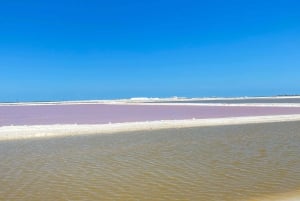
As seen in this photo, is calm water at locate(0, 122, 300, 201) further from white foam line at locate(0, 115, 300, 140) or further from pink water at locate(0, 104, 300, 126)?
pink water at locate(0, 104, 300, 126)

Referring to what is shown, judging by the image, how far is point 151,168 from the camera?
7879 millimetres

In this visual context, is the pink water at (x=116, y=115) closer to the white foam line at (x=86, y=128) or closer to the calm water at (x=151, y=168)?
the white foam line at (x=86, y=128)

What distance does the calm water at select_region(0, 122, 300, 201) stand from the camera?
588 centimetres

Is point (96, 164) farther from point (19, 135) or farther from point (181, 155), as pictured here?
point (19, 135)

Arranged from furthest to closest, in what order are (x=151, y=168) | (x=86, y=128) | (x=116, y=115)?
(x=116, y=115)
(x=86, y=128)
(x=151, y=168)

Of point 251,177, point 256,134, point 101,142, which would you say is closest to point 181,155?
point 251,177

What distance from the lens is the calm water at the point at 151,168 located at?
588 cm

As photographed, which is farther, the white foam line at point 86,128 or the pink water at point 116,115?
the pink water at point 116,115

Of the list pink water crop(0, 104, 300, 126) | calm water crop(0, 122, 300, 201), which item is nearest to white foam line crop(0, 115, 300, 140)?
calm water crop(0, 122, 300, 201)

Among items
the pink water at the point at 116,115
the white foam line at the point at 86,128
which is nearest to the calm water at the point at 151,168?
the white foam line at the point at 86,128

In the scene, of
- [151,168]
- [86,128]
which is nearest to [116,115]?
[86,128]

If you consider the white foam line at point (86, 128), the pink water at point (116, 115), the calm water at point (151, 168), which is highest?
the pink water at point (116, 115)

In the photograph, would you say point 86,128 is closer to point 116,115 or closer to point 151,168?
point 151,168

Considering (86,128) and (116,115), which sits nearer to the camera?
(86,128)
